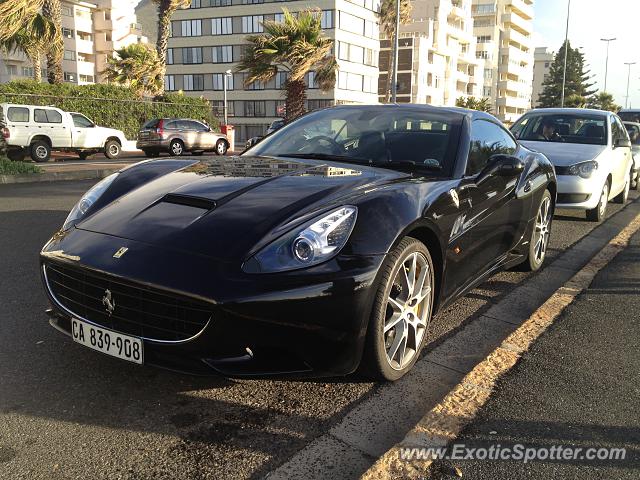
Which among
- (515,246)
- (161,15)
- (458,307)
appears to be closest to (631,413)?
(458,307)

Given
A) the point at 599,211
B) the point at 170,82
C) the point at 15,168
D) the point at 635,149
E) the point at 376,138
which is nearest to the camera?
the point at 376,138

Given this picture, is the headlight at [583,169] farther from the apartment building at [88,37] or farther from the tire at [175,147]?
the apartment building at [88,37]

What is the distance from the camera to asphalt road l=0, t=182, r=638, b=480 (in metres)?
2.09

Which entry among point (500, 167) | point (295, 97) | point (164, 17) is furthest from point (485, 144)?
point (164, 17)

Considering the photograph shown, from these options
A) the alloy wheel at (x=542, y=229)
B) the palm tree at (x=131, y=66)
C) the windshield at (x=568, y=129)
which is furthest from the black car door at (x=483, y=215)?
the palm tree at (x=131, y=66)

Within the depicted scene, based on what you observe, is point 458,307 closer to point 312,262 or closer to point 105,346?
point 312,262

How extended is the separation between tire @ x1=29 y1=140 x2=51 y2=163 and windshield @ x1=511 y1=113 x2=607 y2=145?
14467 mm

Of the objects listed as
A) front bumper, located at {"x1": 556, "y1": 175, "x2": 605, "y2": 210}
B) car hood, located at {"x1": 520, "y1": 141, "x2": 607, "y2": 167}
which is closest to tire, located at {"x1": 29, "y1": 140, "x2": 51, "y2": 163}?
car hood, located at {"x1": 520, "y1": 141, "x2": 607, "y2": 167}

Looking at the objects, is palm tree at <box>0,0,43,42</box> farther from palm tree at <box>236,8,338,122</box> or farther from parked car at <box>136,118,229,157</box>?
palm tree at <box>236,8,338,122</box>

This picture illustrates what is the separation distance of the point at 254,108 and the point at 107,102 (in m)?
30.9

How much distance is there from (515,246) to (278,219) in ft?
8.27

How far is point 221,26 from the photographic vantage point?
179 feet

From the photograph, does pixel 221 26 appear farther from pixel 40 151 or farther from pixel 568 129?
pixel 568 129

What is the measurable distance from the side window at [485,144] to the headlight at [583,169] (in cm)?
316
